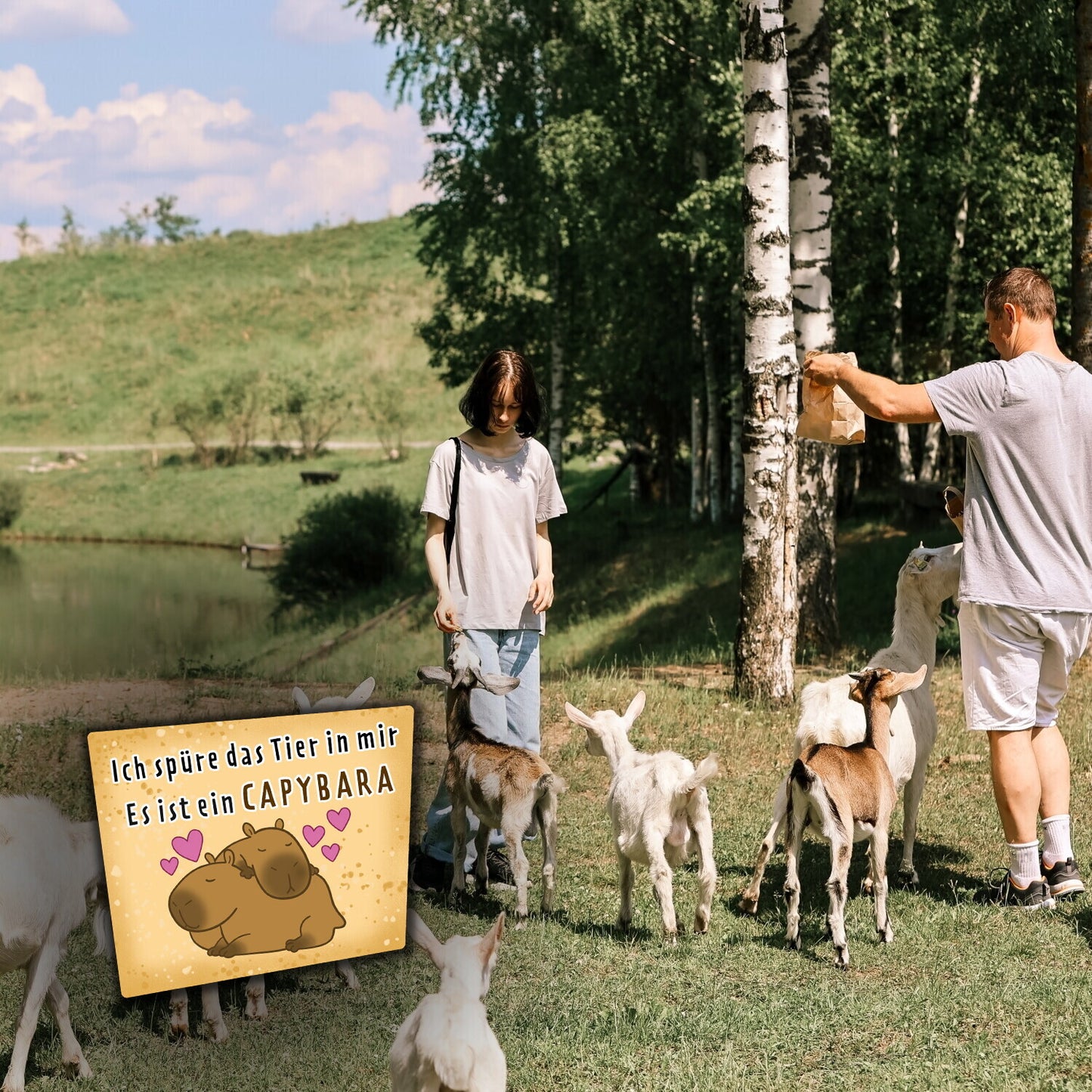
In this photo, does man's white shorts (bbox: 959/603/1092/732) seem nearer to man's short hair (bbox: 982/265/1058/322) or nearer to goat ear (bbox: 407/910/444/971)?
man's short hair (bbox: 982/265/1058/322)

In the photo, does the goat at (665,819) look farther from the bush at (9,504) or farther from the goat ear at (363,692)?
the bush at (9,504)

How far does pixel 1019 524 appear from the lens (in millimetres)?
5312

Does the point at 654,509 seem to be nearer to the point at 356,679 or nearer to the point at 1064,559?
the point at 356,679

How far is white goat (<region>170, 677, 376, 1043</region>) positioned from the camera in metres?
4.03

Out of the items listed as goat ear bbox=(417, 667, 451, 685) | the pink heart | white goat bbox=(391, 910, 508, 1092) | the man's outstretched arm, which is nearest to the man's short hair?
the man's outstretched arm

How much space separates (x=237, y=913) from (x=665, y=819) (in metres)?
1.74

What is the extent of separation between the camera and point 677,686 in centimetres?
1066

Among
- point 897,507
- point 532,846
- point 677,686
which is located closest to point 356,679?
point 677,686

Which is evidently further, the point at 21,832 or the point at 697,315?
the point at 697,315

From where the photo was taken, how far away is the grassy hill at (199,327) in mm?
53594

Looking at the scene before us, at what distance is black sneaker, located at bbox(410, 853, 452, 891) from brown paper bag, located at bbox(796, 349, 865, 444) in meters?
2.54

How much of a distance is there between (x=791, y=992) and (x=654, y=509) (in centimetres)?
2452

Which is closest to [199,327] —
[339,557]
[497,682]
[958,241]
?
[339,557]

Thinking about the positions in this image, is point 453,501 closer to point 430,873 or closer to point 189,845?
point 430,873
